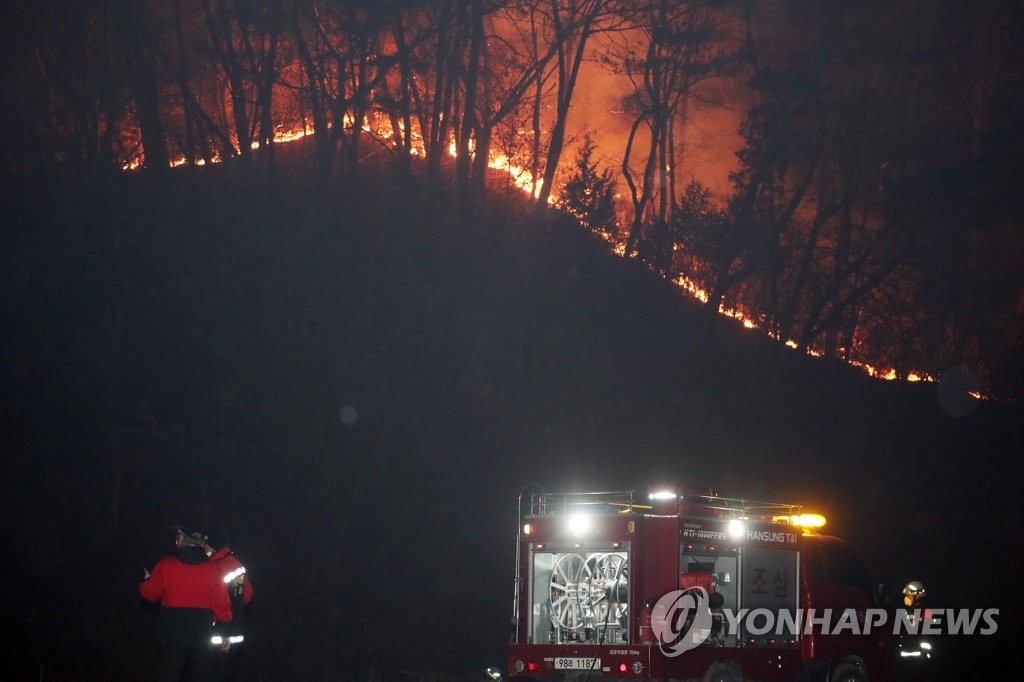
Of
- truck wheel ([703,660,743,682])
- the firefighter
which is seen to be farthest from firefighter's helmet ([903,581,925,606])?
the firefighter

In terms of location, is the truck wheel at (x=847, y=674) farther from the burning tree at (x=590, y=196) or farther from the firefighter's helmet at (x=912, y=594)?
the burning tree at (x=590, y=196)

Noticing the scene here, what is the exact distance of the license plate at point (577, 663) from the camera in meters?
10.3

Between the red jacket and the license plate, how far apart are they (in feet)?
11.8

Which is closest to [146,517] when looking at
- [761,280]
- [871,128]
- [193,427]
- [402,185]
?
[193,427]

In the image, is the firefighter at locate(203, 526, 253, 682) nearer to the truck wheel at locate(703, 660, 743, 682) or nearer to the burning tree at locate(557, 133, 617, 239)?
the truck wheel at locate(703, 660, 743, 682)

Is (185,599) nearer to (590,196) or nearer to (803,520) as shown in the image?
(803,520)

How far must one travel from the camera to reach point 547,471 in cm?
1917

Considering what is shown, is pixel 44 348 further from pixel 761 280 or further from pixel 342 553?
pixel 761 280

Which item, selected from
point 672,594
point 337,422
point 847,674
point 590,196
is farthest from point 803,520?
point 590,196

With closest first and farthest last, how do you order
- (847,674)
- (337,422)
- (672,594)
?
(672,594) < (847,674) < (337,422)

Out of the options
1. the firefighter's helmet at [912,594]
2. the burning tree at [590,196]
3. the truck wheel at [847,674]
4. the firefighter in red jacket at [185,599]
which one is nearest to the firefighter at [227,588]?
the firefighter in red jacket at [185,599]

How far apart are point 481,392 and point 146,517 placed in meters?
6.76

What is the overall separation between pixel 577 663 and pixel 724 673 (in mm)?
→ 1518

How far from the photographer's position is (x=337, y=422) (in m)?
15.1
